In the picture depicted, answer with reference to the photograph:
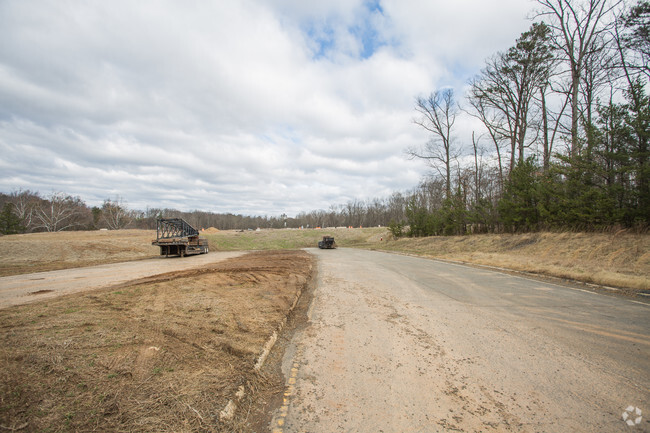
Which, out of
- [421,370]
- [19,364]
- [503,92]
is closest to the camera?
[19,364]

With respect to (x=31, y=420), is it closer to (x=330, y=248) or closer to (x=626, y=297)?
(x=626, y=297)

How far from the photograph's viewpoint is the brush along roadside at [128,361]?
2.48 meters

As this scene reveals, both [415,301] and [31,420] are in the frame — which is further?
[415,301]

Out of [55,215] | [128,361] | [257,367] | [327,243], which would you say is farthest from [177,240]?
[55,215]

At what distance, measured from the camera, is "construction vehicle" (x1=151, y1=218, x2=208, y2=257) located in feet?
75.6

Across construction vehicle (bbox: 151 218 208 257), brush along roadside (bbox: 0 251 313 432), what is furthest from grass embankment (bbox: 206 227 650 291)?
construction vehicle (bbox: 151 218 208 257)

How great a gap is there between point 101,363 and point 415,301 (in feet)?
20.3

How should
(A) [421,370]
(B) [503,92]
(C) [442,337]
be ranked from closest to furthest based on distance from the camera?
1. (A) [421,370]
2. (C) [442,337]
3. (B) [503,92]

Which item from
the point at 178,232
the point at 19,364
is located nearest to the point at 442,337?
the point at 19,364

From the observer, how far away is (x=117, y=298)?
6617mm

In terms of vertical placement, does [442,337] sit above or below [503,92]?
below

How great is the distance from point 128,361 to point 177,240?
869 inches

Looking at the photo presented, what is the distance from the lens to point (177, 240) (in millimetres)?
23219

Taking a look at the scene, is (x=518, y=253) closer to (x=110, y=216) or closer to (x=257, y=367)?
(x=257, y=367)
